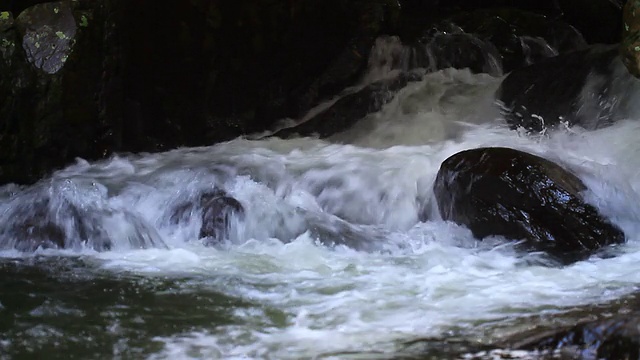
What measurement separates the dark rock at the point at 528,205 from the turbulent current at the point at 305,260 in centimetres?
16

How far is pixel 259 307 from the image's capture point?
4031mm

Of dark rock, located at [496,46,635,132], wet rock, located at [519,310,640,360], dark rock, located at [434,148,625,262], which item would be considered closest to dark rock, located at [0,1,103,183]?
dark rock, located at [434,148,625,262]

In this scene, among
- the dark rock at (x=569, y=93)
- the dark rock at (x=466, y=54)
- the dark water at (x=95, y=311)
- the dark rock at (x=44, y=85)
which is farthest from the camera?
the dark rock at (x=466, y=54)

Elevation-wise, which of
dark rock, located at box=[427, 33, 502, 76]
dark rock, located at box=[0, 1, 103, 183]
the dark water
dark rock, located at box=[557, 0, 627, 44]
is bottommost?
the dark water

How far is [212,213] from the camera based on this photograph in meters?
6.07

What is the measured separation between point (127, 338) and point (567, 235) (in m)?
3.32

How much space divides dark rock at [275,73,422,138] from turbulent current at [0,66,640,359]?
0.28m

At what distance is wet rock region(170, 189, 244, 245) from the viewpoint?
5.89 meters

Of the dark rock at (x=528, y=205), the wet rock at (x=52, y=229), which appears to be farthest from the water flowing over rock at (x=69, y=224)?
the dark rock at (x=528, y=205)

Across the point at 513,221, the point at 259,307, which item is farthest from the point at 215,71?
the point at 259,307

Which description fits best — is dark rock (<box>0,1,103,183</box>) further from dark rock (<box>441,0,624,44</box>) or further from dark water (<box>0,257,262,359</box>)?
dark rock (<box>441,0,624,44</box>)

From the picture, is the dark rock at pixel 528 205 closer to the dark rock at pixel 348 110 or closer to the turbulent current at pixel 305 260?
the turbulent current at pixel 305 260

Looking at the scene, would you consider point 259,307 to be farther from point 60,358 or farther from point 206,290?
point 60,358

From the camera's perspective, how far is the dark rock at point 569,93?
7902 mm
